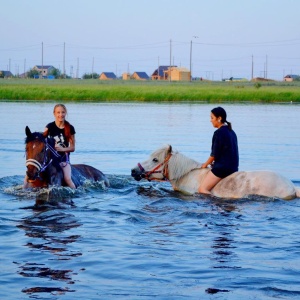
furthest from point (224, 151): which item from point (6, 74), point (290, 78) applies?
point (6, 74)

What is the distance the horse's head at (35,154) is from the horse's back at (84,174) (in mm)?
1564

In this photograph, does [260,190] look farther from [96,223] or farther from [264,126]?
[264,126]

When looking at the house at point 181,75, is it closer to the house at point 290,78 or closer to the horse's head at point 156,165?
the house at point 290,78

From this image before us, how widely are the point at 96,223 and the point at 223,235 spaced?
1.94m

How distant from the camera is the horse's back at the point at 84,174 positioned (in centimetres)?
1310

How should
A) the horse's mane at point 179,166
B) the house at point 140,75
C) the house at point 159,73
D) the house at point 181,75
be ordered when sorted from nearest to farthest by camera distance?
the horse's mane at point 179,166, the house at point 181,75, the house at point 159,73, the house at point 140,75

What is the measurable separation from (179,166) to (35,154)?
2.84 m

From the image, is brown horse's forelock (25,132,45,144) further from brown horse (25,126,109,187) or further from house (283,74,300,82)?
house (283,74,300,82)

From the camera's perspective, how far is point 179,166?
12.9 metres

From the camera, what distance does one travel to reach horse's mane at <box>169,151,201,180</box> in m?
12.9

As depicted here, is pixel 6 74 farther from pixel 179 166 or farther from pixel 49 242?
pixel 49 242

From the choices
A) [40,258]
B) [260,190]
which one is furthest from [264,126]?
[40,258]

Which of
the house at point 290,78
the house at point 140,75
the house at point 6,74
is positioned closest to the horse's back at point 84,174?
the house at point 290,78

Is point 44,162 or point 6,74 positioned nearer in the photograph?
point 44,162
